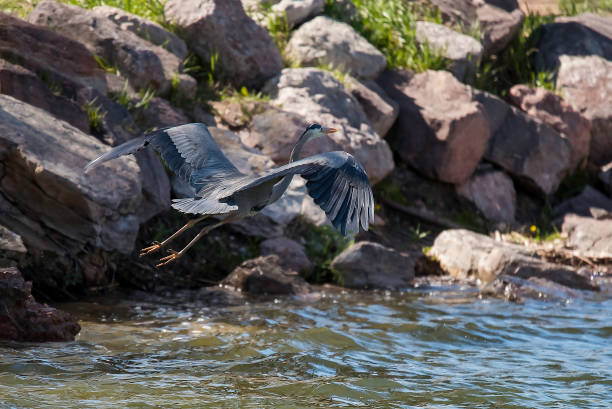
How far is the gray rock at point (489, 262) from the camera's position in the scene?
801 centimetres

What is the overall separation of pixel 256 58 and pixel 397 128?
6.74 ft

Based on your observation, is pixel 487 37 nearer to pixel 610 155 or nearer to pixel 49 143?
pixel 610 155

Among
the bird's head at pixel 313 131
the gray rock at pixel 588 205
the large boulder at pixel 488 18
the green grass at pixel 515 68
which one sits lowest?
the gray rock at pixel 588 205

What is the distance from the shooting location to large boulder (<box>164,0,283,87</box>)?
30.1 feet

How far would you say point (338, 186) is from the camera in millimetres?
3994

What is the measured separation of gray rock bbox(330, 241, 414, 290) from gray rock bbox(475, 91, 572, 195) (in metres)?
3.12

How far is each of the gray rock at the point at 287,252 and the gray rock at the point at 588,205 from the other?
434 cm

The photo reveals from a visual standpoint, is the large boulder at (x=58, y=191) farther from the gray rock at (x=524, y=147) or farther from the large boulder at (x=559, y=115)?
the large boulder at (x=559, y=115)

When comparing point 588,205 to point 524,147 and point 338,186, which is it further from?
point 338,186

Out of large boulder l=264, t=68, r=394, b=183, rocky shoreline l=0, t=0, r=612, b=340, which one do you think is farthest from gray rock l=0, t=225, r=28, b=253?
large boulder l=264, t=68, r=394, b=183

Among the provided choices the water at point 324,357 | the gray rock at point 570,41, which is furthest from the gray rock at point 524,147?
the water at point 324,357

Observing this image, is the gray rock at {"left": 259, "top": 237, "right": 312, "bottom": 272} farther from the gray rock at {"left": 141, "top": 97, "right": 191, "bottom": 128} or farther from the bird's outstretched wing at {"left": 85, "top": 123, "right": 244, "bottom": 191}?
the bird's outstretched wing at {"left": 85, "top": 123, "right": 244, "bottom": 191}

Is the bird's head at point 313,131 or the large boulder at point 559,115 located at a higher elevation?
the large boulder at point 559,115

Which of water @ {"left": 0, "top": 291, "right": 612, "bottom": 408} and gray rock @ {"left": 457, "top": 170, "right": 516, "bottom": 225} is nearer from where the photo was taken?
water @ {"left": 0, "top": 291, "right": 612, "bottom": 408}
